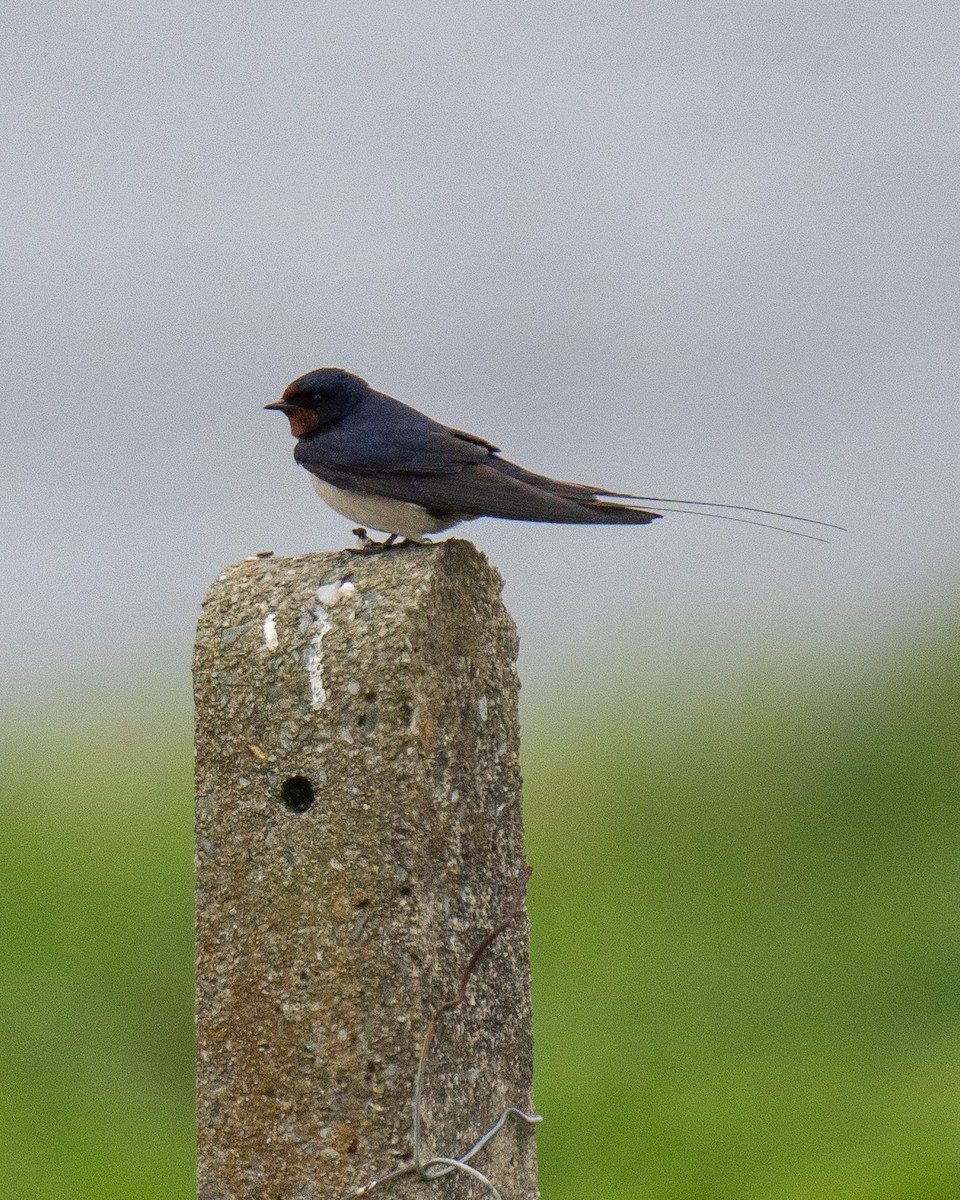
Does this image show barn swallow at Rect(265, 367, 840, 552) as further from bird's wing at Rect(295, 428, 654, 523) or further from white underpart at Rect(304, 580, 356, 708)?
white underpart at Rect(304, 580, 356, 708)

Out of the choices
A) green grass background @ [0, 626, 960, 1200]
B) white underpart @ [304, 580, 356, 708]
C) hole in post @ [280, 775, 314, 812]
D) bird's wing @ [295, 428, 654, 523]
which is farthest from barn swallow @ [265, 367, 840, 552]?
green grass background @ [0, 626, 960, 1200]

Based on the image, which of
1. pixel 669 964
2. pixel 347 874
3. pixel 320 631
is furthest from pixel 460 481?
pixel 669 964

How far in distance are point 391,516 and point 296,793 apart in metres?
0.94

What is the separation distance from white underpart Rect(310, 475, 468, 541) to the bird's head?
0.37m

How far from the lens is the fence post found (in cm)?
348

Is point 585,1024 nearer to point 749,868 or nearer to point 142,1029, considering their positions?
point 749,868

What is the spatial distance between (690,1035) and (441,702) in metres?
9.66

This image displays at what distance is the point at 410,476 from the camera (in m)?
4.27

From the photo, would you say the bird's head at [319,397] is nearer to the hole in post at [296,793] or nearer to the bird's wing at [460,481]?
the bird's wing at [460,481]

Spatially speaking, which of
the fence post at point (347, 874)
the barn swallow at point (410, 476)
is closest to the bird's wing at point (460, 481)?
the barn swallow at point (410, 476)

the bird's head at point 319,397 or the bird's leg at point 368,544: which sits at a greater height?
the bird's head at point 319,397

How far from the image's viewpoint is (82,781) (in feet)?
52.9

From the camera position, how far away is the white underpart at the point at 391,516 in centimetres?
422

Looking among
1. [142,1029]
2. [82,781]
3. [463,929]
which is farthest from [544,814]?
[463,929]
